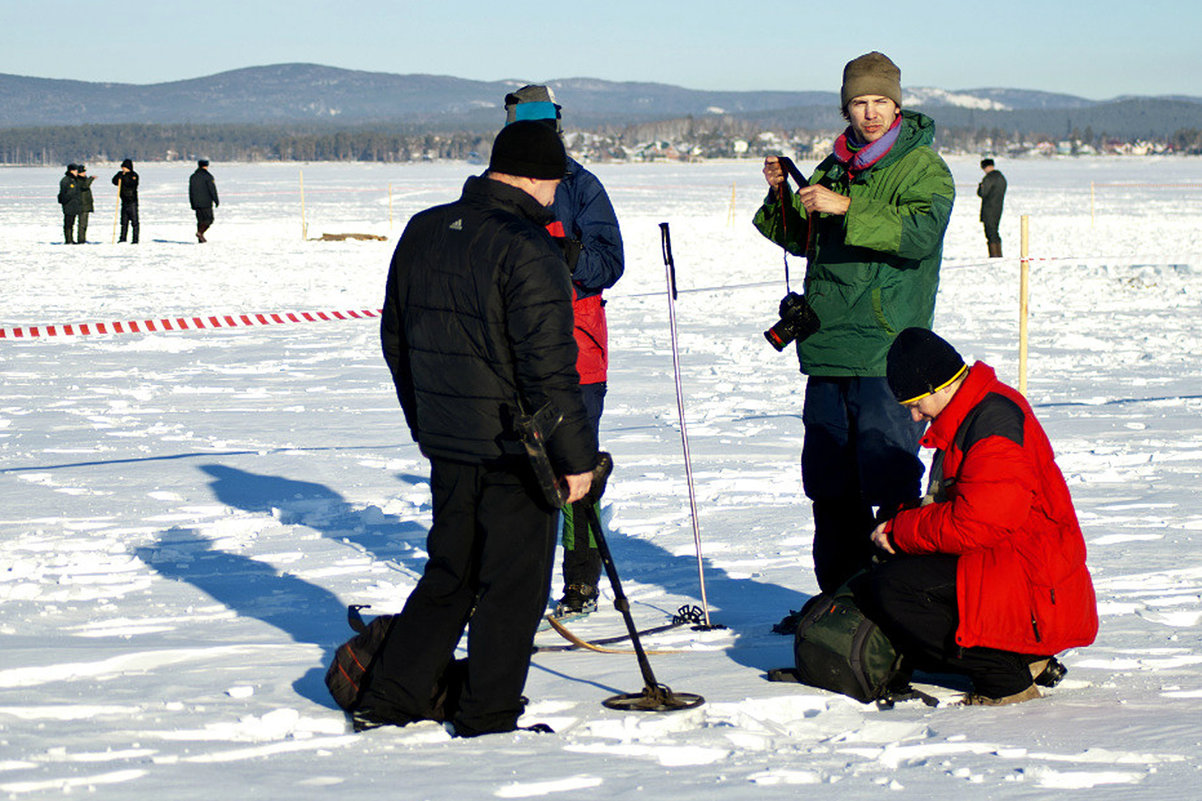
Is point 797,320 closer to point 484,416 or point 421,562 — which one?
point 484,416

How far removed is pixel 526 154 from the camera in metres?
3.42

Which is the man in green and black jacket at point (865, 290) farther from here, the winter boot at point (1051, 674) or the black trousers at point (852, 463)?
the winter boot at point (1051, 674)

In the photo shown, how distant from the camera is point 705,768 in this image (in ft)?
10.1

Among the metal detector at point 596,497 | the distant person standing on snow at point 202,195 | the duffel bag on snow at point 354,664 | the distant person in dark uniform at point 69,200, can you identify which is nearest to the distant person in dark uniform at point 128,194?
the distant person in dark uniform at point 69,200

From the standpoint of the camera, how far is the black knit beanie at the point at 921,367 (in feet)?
11.8

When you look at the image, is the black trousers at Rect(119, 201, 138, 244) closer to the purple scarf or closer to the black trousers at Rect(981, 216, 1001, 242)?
the black trousers at Rect(981, 216, 1001, 242)

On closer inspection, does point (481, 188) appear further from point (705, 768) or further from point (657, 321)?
point (657, 321)

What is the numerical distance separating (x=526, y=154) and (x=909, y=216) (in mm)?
1308

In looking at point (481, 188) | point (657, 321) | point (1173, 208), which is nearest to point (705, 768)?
point (481, 188)

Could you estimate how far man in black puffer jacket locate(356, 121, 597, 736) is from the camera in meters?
3.26

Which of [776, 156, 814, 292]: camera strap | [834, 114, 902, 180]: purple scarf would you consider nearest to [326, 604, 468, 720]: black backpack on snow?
[776, 156, 814, 292]: camera strap

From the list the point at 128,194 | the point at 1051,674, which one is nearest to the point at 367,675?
the point at 1051,674

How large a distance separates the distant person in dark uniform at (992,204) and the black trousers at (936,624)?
56.5ft

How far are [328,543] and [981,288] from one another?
1268 centimetres
